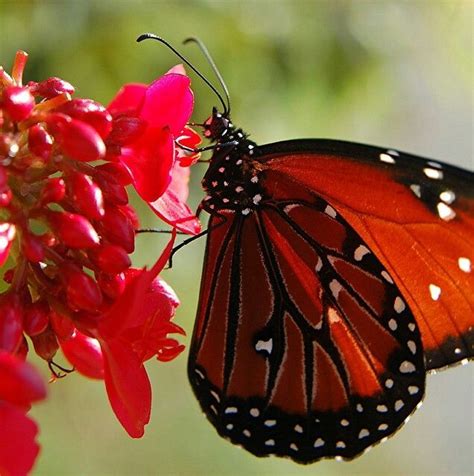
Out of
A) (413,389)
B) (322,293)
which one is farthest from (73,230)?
(413,389)

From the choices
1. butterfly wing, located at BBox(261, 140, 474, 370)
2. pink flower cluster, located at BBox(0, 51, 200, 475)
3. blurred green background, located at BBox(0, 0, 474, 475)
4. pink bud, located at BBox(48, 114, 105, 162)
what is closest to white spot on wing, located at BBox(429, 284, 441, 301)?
butterfly wing, located at BBox(261, 140, 474, 370)

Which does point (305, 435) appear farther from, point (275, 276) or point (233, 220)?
point (233, 220)

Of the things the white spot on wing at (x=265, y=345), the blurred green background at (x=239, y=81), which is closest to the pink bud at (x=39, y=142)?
the white spot on wing at (x=265, y=345)

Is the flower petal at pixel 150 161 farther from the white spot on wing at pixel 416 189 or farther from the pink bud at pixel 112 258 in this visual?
the white spot on wing at pixel 416 189

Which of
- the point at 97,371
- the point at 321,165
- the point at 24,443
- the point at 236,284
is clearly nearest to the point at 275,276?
the point at 236,284

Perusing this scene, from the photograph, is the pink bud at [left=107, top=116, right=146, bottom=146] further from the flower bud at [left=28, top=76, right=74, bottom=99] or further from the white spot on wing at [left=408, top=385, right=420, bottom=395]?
the white spot on wing at [left=408, top=385, right=420, bottom=395]

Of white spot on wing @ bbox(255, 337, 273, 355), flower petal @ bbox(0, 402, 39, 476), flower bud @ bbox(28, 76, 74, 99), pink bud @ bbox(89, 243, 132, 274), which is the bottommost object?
flower petal @ bbox(0, 402, 39, 476)
